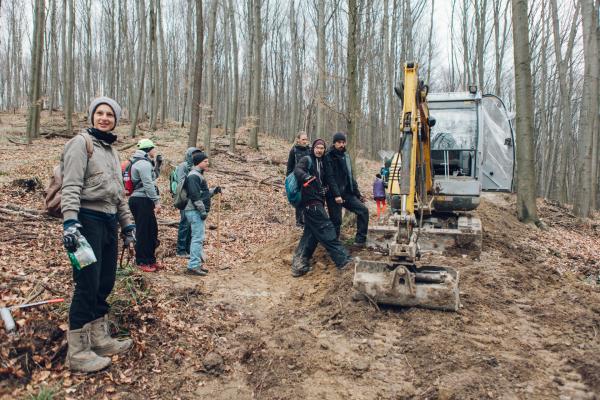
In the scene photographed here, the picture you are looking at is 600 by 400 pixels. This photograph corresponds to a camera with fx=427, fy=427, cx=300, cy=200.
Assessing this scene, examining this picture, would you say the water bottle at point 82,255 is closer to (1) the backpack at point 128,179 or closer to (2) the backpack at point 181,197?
(1) the backpack at point 128,179

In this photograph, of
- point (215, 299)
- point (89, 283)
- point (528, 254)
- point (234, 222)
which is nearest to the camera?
point (89, 283)

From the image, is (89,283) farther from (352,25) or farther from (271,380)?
(352,25)

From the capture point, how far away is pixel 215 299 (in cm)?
557

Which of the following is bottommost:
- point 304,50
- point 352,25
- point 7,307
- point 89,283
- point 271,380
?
point 271,380

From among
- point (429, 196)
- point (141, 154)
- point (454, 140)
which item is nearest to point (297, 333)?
point (141, 154)

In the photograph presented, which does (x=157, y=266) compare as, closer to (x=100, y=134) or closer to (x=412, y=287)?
(x=100, y=134)

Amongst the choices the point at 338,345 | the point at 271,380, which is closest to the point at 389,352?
the point at 338,345

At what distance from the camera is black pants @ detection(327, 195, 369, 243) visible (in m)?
7.21

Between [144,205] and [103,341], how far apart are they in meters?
2.79

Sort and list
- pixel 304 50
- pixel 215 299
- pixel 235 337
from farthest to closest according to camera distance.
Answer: pixel 304 50 < pixel 215 299 < pixel 235 337

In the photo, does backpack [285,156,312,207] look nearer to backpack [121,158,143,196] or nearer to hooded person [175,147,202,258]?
hooded person [175,147,202,258]

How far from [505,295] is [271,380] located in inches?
140

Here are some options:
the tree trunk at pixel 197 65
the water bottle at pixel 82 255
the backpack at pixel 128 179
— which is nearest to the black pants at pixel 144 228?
the backpack at pixel 128 179

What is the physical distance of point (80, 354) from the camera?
3.63 meters
